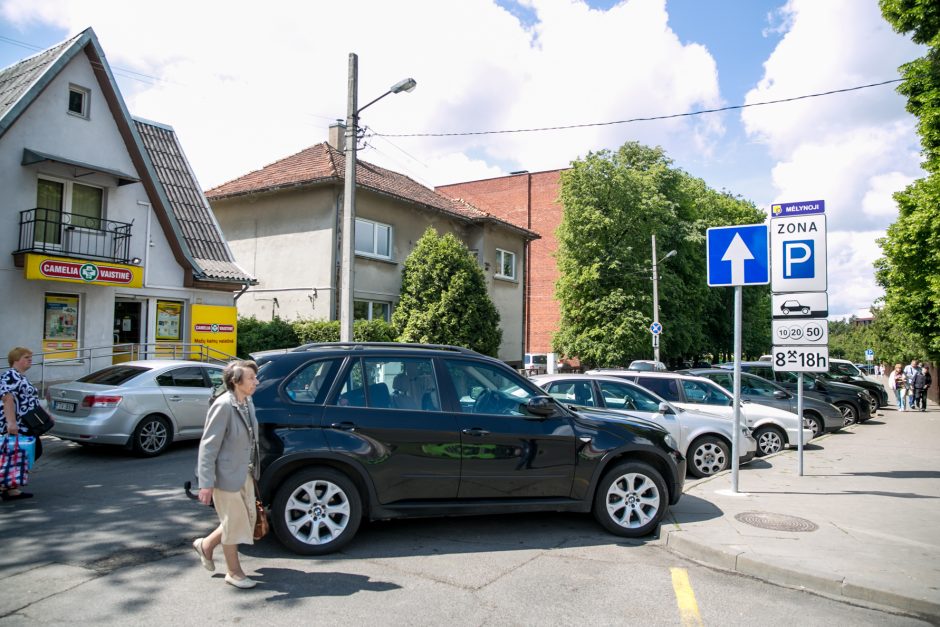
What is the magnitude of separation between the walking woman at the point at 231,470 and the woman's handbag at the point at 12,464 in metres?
3.46

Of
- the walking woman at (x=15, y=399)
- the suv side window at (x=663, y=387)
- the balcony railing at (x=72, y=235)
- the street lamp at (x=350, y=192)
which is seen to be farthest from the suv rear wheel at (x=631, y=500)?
the balcony railing at (x=72, y=235)

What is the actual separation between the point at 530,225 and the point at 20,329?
3420cm

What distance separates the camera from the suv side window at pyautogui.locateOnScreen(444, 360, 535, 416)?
5852 millimetres

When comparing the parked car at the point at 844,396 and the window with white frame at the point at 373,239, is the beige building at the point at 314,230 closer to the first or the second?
the window with white frame at the point at 373,239

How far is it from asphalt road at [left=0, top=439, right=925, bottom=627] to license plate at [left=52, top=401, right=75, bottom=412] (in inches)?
129

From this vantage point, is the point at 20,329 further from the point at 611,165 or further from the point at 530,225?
the point at 530,225

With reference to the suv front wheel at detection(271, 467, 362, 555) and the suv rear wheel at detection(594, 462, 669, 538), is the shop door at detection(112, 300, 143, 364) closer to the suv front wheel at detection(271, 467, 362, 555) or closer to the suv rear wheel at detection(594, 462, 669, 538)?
the suv front wheel at detection(271, 467, 362, 555)

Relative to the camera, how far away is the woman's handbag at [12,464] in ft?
22.0

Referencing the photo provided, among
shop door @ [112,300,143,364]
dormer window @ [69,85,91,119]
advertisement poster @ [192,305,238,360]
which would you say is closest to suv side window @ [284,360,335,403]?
advertisement poster @ [192,305,238,360]

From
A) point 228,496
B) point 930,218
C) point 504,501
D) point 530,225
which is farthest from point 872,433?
point 530,225

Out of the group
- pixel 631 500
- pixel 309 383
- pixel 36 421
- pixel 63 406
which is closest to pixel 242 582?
pixel 309 383

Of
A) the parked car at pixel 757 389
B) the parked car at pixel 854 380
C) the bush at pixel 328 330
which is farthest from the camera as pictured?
the parked car at pixel 854 380

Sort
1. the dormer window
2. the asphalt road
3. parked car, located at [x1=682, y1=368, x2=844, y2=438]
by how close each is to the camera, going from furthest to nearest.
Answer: the dormer window → parked car, located at [x1=682, y1=368, x2=844, y2=438] → the asphalt road

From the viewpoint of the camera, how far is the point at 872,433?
15445 millimetres
